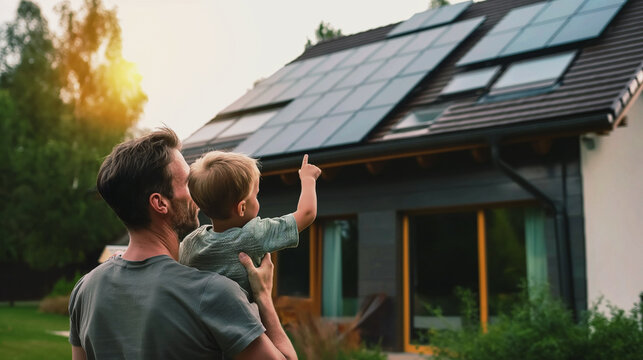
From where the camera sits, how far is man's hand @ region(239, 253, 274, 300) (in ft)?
6.16

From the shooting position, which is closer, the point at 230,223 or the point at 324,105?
the point at 230,223

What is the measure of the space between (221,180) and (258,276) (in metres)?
0.28

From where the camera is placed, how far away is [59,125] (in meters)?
27.1

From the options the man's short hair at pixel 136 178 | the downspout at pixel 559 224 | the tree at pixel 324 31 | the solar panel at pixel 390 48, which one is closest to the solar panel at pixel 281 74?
the solar panel at pixel 390 48

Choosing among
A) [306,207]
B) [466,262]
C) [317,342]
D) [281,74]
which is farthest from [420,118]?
[306,207]

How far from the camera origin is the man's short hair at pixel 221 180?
1952 millimetres

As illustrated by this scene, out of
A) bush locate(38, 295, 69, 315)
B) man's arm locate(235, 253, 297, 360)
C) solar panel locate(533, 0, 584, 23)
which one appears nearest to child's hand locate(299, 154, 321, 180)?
man's arm locate(235, 253, 297, 360)

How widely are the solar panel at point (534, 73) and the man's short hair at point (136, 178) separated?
701 centimetres

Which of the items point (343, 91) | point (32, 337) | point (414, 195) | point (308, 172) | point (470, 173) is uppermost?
point (343, 91)

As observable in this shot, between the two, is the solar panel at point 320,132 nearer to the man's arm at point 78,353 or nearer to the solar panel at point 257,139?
the solar panel at point 257,139

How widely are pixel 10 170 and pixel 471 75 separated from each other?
18.9 meters

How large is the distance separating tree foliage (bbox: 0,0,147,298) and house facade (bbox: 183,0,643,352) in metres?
13.2

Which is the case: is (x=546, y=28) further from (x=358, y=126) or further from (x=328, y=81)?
(x=328, y=81)

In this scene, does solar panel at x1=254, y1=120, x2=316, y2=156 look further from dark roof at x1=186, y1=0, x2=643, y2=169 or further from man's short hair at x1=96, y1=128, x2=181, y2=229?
man's short hair at x1=96, y1=128, x2=181, y2=229
